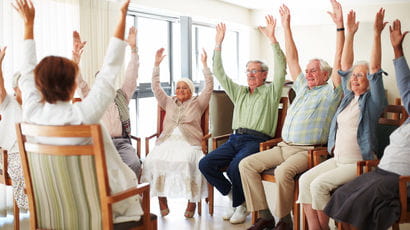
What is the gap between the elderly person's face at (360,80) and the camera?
10.0 feet

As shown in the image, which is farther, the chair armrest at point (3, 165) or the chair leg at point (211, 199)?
the chair leg at point (211, 199)

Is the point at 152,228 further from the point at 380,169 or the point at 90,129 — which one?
the point at 380,169

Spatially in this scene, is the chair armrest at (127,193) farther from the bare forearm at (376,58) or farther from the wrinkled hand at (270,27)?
the wrinkled hand at (270,27)

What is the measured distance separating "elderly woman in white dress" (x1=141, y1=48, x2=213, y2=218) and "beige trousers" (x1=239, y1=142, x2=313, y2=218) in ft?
1.86

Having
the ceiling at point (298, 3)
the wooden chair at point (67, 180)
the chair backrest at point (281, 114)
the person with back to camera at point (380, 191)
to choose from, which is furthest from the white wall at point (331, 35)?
the wooden chair at point (67, 180)

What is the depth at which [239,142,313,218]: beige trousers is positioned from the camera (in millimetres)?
3229

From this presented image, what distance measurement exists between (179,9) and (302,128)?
4068mm

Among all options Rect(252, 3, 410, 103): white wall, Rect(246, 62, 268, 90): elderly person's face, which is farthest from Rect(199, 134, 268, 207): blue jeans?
Rect(252, 3, 410, 103): white wall

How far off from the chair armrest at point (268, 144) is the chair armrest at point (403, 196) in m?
1.22

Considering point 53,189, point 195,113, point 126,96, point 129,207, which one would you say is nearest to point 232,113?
point 195,113

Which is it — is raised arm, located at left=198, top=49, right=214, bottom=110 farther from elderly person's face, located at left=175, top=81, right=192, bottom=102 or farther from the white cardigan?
the white cardigan

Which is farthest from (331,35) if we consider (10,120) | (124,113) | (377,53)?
(10,120)

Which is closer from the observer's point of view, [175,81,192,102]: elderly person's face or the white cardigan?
the white cardigan

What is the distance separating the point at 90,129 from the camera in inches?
75.8
